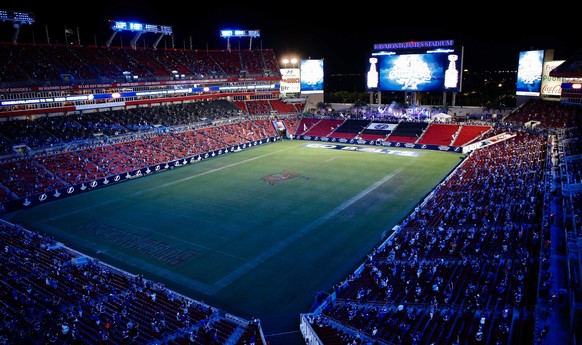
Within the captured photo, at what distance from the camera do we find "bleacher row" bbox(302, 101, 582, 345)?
1562cm

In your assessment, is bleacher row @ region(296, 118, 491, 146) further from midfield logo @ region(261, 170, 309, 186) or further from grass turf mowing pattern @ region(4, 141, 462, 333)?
midfield logo @ region(261, 170, 309, 186)

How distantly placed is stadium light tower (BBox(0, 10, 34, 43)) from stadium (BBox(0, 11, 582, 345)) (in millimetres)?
259

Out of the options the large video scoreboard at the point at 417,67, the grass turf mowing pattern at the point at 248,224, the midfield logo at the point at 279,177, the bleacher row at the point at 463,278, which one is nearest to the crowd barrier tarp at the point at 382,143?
the grass turf mowing pattern at the point at 248,224

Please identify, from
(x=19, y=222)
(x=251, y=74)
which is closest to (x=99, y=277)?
(x=19, y=222)

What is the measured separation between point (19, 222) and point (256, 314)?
81.1ft

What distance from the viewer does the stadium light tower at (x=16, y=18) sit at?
53775 mm

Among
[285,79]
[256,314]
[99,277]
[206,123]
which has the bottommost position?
[256,314]

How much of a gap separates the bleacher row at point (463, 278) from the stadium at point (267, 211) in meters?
0.11

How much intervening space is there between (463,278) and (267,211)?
1836cm

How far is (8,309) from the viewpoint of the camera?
1780 cm

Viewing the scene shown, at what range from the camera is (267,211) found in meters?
34.8

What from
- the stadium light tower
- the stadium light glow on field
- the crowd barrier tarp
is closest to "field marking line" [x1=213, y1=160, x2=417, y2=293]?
the crowd barrier tarp

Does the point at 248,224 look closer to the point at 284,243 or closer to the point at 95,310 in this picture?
the point at 284,243

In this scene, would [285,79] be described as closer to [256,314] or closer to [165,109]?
[165,109]
